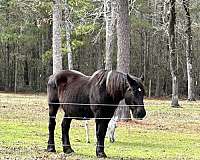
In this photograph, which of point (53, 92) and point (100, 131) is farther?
point (53, 92)

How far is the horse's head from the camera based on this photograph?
10.9m

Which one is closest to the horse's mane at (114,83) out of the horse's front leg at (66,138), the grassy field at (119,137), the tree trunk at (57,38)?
the grassy field at (119,137)

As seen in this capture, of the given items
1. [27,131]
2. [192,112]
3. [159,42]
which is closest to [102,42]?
[159,42]

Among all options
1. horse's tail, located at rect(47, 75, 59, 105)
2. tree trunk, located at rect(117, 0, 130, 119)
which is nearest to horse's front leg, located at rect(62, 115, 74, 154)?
horse's tail, located at rect(47, 75, 59, 105)

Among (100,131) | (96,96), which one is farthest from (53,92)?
(100,131)

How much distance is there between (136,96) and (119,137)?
262 inches

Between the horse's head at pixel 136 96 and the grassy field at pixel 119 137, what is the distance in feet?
4.36

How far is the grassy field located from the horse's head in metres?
1.33

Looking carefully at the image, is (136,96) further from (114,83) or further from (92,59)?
(92,59)

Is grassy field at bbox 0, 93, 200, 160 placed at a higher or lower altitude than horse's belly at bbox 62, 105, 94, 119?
lower

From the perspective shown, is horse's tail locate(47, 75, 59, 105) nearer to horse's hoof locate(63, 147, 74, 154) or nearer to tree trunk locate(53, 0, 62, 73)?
horse's hoof locate(63, 147, 74, 154)

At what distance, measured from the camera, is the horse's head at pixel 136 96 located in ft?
35.9

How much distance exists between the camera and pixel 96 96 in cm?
1141

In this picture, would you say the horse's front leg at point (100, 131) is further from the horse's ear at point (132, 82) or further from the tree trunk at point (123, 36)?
the tree trunk at point (123, 36)
